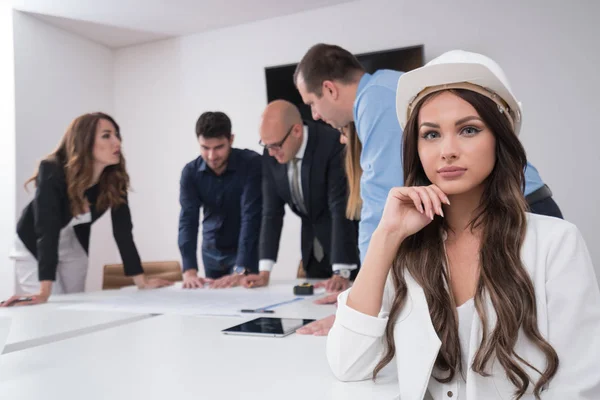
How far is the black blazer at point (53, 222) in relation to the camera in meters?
2.30

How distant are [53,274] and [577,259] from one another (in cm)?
207

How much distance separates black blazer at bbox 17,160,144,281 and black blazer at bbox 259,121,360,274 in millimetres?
682

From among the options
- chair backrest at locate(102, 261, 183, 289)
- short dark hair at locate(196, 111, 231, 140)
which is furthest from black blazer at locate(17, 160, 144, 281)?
chair backrest at locate(102, 261, 183, 289)

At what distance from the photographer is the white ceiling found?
446 cm

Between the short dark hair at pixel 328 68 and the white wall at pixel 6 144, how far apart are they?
3452 millimetres

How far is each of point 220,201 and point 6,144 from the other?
7.94 ft

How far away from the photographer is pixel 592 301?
0.85 metres

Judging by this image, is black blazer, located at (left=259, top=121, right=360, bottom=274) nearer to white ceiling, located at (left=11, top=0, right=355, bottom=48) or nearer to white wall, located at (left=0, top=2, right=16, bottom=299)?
white ceiling, located at (left=11, top=0, right=355, bottom=48)

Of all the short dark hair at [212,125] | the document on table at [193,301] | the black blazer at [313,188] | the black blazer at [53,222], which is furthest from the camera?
the short dark hair at [212,125]

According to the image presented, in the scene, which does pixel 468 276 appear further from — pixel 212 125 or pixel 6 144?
pixel 6 144

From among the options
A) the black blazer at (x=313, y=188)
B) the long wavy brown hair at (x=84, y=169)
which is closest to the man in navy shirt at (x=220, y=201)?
the black blazer at (x=313, y=188)

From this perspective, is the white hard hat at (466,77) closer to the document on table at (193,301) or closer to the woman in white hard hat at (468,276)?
the woman in white hard hat at (468,276)

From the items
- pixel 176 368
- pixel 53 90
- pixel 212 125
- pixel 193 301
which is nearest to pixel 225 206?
pixel 212 125

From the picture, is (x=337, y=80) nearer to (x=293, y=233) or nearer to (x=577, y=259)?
(x=577, y=259)
